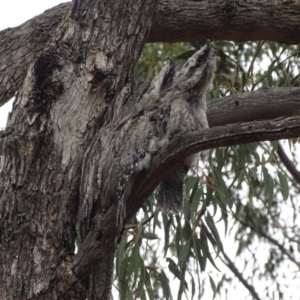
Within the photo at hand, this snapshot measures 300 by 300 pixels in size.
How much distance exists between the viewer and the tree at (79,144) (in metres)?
2.12

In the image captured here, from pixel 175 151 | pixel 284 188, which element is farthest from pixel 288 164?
pixel 175 151

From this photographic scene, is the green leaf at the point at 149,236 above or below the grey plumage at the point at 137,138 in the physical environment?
above

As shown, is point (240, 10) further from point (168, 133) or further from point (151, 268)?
point (151, 268)

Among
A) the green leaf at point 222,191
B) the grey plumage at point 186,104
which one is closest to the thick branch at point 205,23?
the grey plumage at point 186,104

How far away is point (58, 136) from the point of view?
2.35 metres

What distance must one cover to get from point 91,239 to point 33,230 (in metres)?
0.22

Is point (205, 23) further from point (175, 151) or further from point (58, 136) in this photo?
point (175, 151)

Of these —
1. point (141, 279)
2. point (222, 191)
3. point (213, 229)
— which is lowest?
point (141, 279)

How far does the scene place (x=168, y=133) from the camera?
8.14 feet

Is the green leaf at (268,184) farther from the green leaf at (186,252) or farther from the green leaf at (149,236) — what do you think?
the green leaf at (149,236)

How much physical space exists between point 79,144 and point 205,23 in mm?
1029

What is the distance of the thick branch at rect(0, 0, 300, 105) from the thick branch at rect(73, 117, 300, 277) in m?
1.07

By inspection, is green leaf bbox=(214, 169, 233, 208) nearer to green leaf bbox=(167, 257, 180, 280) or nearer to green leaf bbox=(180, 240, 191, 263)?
green leaf bbox=(180, 240, 191, 263)

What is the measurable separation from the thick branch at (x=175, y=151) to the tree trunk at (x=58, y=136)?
0.08 m
